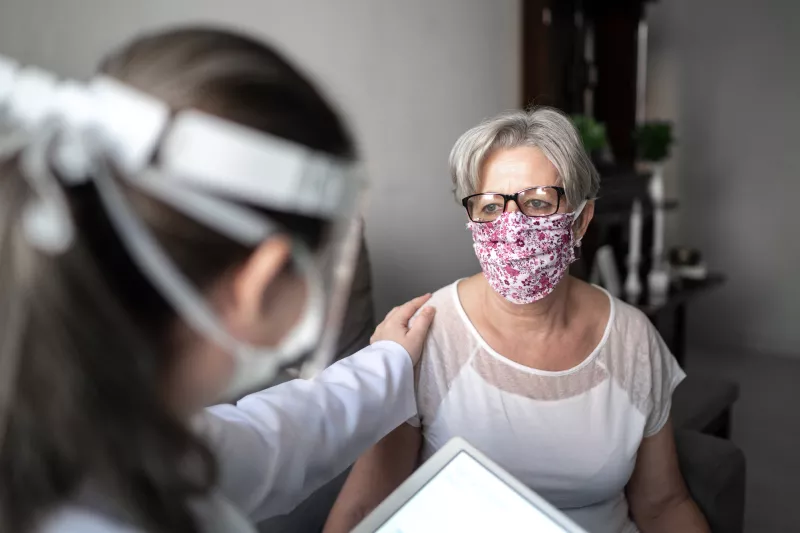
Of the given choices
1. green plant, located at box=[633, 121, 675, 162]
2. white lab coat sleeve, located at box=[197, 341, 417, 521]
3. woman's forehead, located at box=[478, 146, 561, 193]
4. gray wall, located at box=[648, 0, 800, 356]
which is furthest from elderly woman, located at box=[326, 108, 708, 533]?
gray wall, located at box=[648, 0, 800, 356]

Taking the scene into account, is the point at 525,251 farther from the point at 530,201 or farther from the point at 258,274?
the point at 258,274

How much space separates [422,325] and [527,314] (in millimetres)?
204

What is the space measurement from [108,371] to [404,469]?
Result: 2.22ft

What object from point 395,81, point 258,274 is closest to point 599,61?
point 395,81

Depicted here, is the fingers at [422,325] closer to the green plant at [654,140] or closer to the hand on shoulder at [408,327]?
the hand on shoulder at [408,327]

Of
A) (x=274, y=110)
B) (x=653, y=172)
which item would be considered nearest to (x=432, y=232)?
(x=274, y=110)

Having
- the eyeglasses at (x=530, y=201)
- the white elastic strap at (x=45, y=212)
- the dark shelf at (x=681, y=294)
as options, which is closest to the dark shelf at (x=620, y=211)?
the dark shelf at (x=681, y=294)

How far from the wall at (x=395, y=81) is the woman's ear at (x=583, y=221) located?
0.65 ft

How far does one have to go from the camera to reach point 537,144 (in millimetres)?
937

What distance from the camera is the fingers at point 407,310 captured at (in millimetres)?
1004

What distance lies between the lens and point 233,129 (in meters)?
0.37

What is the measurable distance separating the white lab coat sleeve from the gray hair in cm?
36

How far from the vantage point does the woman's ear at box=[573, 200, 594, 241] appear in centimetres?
99

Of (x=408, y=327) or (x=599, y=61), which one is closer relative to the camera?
(x=408, y=327)
